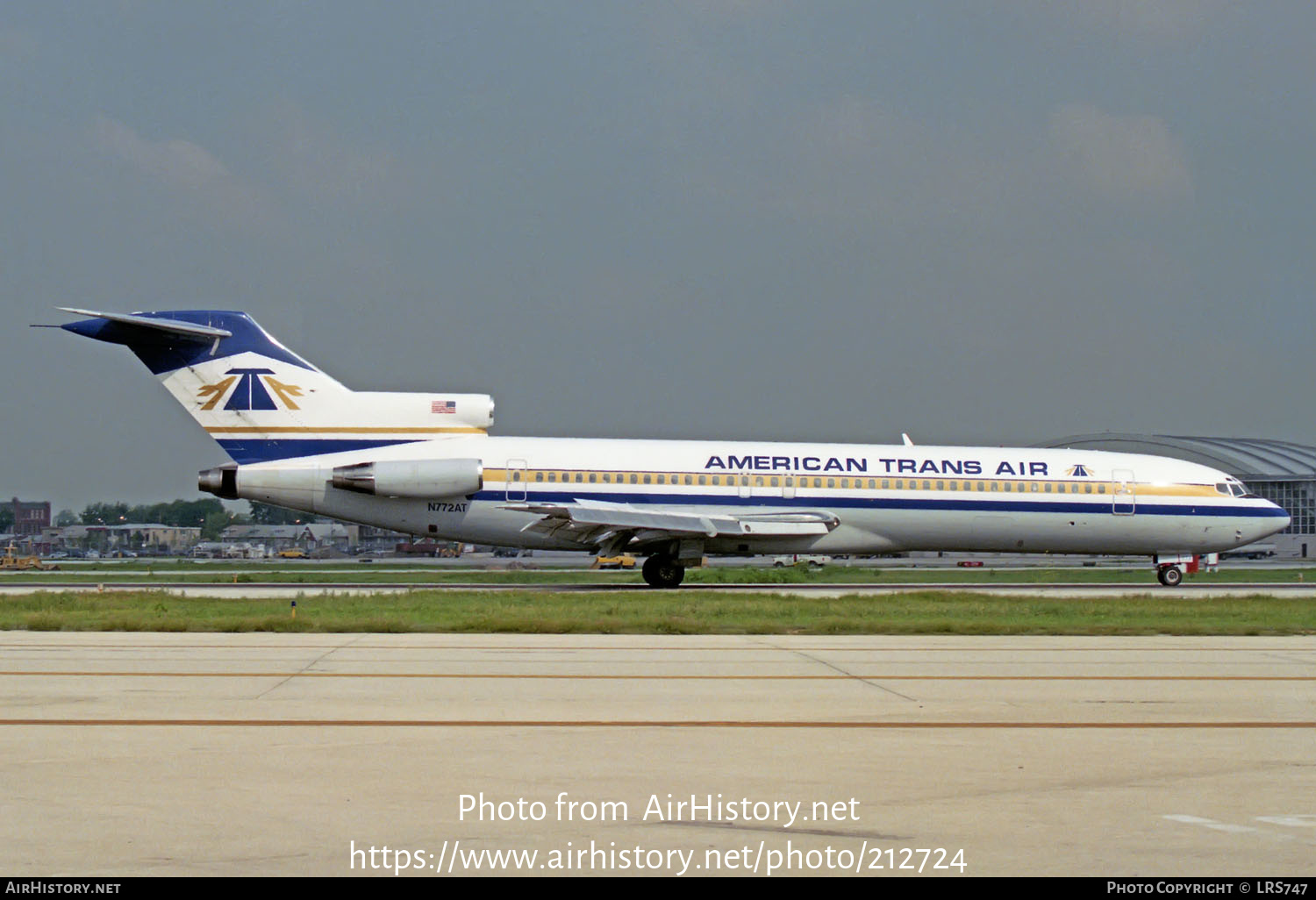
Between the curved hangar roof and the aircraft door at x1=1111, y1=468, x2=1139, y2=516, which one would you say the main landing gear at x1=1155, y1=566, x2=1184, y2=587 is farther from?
the curved hangar roof

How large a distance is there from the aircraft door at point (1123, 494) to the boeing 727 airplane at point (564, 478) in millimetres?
55

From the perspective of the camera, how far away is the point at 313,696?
41.4 ft

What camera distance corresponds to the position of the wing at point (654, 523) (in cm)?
3266

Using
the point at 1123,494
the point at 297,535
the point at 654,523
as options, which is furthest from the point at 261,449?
the point at 297,535

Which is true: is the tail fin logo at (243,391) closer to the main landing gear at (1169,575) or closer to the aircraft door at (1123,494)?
the aircraft door at (1123,494)

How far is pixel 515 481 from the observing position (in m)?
33.9

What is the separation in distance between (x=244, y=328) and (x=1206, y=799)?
30360mm

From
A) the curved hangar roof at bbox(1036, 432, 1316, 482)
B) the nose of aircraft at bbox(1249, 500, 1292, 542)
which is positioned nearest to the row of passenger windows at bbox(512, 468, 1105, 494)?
the nose of aircraft at bbox(1249, 500, 1292, 542)

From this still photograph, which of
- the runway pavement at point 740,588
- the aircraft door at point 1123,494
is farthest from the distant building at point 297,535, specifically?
the aircraft door at point 1123,494

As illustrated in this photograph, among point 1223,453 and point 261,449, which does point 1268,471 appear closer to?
point 1223,453

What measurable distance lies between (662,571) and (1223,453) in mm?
65464

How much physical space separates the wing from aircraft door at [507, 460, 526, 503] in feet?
0.63

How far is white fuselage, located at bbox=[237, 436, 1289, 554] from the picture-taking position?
34062 millimetres
